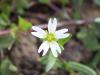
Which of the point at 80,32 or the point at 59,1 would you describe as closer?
the point at 80,32

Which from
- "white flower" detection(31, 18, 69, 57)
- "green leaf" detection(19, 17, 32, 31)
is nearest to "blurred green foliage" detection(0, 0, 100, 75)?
"green leaf" detection(19, 17, 32, 31)

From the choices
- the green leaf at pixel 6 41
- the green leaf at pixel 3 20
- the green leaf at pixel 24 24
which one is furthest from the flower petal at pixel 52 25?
the green leaf at pixel 3 20

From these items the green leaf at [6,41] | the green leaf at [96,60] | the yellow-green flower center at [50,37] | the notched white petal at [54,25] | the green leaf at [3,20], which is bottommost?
the yellow-green flower center at [50,37]

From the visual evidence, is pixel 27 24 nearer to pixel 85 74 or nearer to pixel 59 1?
pixel 85 74

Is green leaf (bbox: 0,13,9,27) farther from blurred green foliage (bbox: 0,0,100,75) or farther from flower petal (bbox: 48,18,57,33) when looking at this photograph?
flower petal (bbox: 48,18,57,33)

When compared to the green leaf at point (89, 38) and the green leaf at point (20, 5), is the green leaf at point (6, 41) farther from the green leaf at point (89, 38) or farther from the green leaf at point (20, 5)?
the green leaf at point (89, 38)

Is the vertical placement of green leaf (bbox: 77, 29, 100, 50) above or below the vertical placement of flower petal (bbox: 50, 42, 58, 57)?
above

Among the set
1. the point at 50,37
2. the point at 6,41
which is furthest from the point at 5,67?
the point at 50,37

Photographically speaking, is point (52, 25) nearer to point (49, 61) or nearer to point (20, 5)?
point (49, 61)

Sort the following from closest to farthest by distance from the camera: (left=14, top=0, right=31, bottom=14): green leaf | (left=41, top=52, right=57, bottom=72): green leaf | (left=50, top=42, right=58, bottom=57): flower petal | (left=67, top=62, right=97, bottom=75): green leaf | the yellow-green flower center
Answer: (left=50, top=42, right=58, bottom=57): flower petal
the yellow-green flower center
(left=41, top=52, right=57, bottom=72): green leaf
(left=67, top=62, right=97, bottom=75): green leaf
(left=14, top=0, right=31, bottom=14): green leaf

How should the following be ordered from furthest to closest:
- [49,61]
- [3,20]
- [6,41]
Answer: [3,20]
[6,41]
[49,61]

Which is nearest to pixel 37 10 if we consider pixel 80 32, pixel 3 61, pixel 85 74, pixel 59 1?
pixel 59 1
